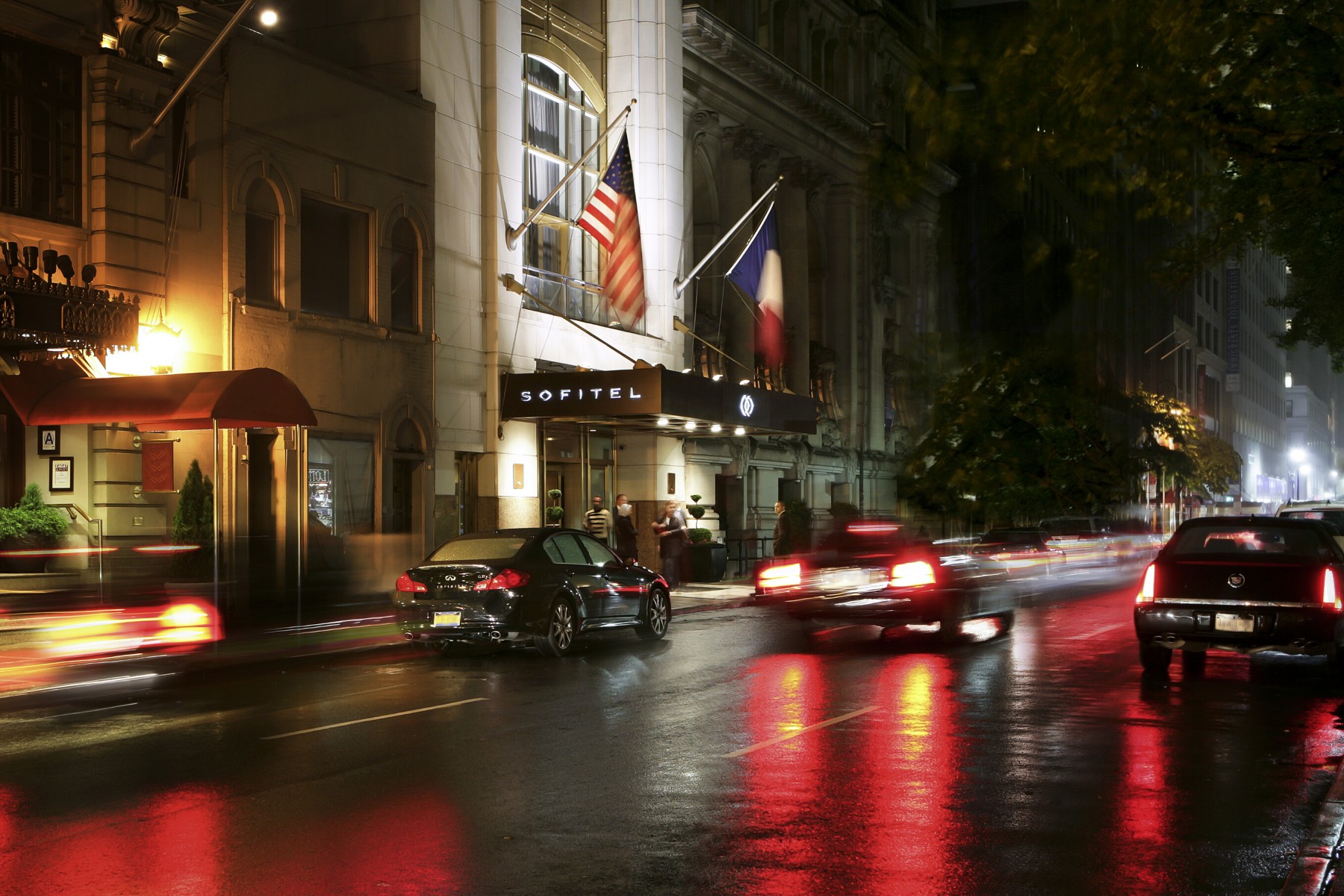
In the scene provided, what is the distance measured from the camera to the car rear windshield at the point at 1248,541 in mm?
14539

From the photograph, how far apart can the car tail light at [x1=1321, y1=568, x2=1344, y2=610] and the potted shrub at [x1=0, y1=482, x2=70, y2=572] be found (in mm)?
15006

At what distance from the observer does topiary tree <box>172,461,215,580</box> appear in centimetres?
2136

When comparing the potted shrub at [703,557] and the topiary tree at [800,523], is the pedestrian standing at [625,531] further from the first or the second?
the topiary tree at [800,523]

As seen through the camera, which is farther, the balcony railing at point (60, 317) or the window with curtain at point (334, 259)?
the window with curtain at point (334, 259)

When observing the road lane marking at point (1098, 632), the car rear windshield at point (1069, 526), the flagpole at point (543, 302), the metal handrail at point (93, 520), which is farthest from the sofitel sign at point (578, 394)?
the car rear windshield at point (1069, 526)

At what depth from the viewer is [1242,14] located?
11.8 m

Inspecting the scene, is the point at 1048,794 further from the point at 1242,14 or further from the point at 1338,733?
the point at 1242,14

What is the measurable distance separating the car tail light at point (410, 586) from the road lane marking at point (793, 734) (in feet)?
21.0

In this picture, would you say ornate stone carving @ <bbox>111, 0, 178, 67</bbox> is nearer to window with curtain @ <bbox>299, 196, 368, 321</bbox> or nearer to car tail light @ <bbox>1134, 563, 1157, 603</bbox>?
window with curtain @ <bbox>299, 196, 368, 321</bbox>

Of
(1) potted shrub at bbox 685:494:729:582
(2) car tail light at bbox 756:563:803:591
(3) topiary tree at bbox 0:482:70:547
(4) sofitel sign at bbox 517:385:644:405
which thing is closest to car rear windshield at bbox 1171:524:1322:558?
(2) car tail light at bbox 756:563:803:591

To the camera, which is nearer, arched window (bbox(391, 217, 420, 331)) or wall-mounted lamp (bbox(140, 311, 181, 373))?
wall-mounted lamp (bbox(140, 311, 181, 373))

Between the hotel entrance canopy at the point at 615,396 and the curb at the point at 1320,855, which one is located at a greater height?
the hotel entrance canopy at the point at 615,396

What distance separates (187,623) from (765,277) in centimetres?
1897

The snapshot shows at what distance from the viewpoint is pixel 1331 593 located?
13938mm
